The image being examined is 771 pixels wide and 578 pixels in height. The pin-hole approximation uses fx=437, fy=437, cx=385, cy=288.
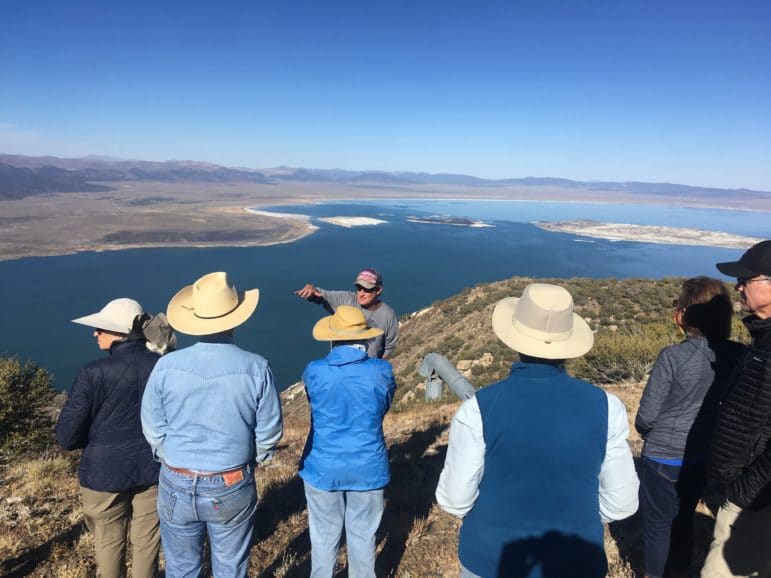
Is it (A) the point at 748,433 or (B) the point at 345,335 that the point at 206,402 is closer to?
(B) the point at 345,335

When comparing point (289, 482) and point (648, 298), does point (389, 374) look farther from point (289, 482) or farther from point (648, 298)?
point (648, 298)

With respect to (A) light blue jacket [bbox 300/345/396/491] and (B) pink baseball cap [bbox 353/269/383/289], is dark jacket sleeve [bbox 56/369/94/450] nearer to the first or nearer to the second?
(A) light blue jacket [bbox 300/345/396/491]

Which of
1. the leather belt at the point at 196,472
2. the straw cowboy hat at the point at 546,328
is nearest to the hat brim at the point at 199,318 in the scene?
the leather belt at the point at 196,472

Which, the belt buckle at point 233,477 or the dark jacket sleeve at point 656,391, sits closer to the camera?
the belt buckle at point 233,477

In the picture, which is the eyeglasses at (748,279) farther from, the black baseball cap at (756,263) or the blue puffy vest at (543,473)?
the blue puffy vest at (543,473)

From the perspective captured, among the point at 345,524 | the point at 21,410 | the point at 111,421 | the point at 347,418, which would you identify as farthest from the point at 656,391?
the point at 21,410

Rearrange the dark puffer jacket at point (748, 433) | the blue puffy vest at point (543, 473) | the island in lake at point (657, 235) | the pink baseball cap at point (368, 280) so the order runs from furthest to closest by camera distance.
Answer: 1. the island in lake at point (657, 235)
2. the pink baseball cap at point (368, 280)
3. the dark puffer jacket at point (748, 433)
4. the blue puffy vest at point (543, 473)

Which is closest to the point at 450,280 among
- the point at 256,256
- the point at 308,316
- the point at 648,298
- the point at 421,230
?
the point at 308,316
